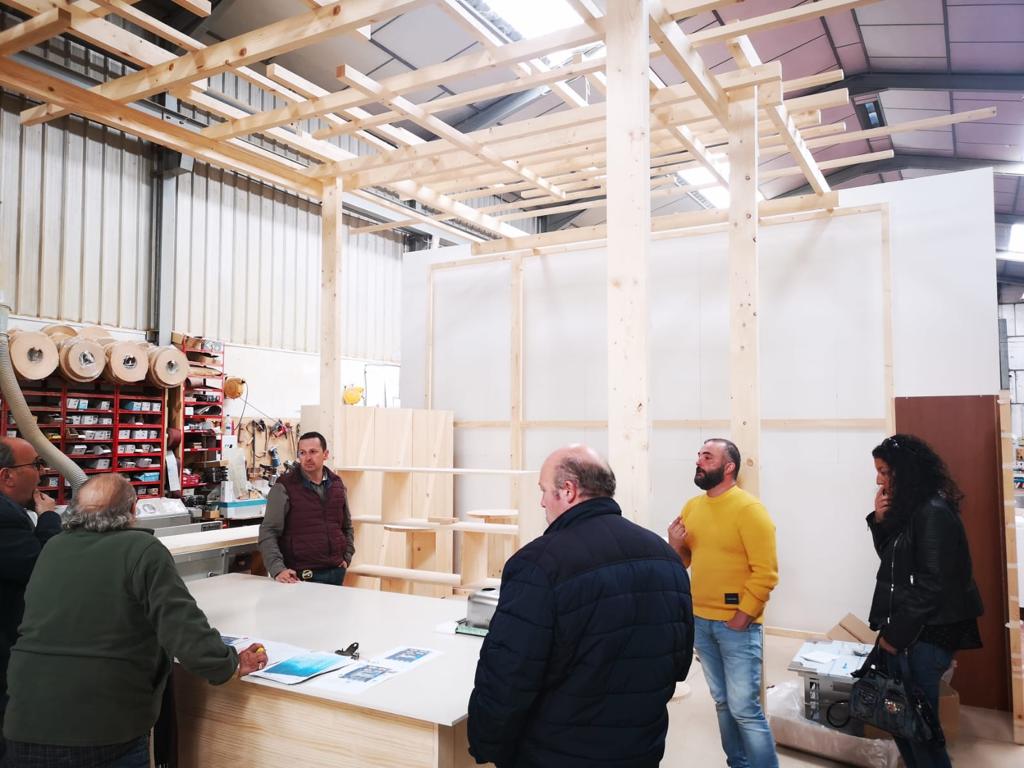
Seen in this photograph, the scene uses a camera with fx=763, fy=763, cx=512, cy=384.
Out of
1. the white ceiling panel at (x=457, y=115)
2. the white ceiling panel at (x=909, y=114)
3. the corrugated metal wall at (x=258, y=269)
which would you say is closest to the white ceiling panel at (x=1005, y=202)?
the white ceiling panel at (x=909, y=114)

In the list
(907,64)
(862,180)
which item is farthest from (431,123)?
(862,180)

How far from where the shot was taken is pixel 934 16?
27.1 ft

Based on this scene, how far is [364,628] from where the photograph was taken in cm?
358

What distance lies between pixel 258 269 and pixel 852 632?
29.0 feet

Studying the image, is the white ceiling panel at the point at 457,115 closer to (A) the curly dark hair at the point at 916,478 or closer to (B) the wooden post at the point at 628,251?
(B) the wooden post at the point at 628,251

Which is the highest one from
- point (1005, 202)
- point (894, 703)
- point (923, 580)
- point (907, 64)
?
point (907, 64)

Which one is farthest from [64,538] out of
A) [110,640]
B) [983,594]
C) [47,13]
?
[983,594]

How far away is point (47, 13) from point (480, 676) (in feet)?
13.6

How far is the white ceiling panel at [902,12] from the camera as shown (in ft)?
26.6

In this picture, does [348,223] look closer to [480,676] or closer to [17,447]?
[17,447]

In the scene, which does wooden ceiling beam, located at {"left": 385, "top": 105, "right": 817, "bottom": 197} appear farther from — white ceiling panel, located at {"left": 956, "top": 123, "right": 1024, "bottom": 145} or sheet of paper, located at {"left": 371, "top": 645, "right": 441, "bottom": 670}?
white ceiling panel, located at {"left": 956, "top": 123, "right": 1024, "bottom": 145}

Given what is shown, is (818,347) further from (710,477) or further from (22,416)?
(22,416)

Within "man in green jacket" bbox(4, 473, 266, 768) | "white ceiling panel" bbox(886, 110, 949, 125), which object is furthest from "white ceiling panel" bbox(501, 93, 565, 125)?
"man in green jacket" bbox(4, 473, 266, 768)

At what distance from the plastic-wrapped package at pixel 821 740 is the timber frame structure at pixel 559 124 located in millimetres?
1237
